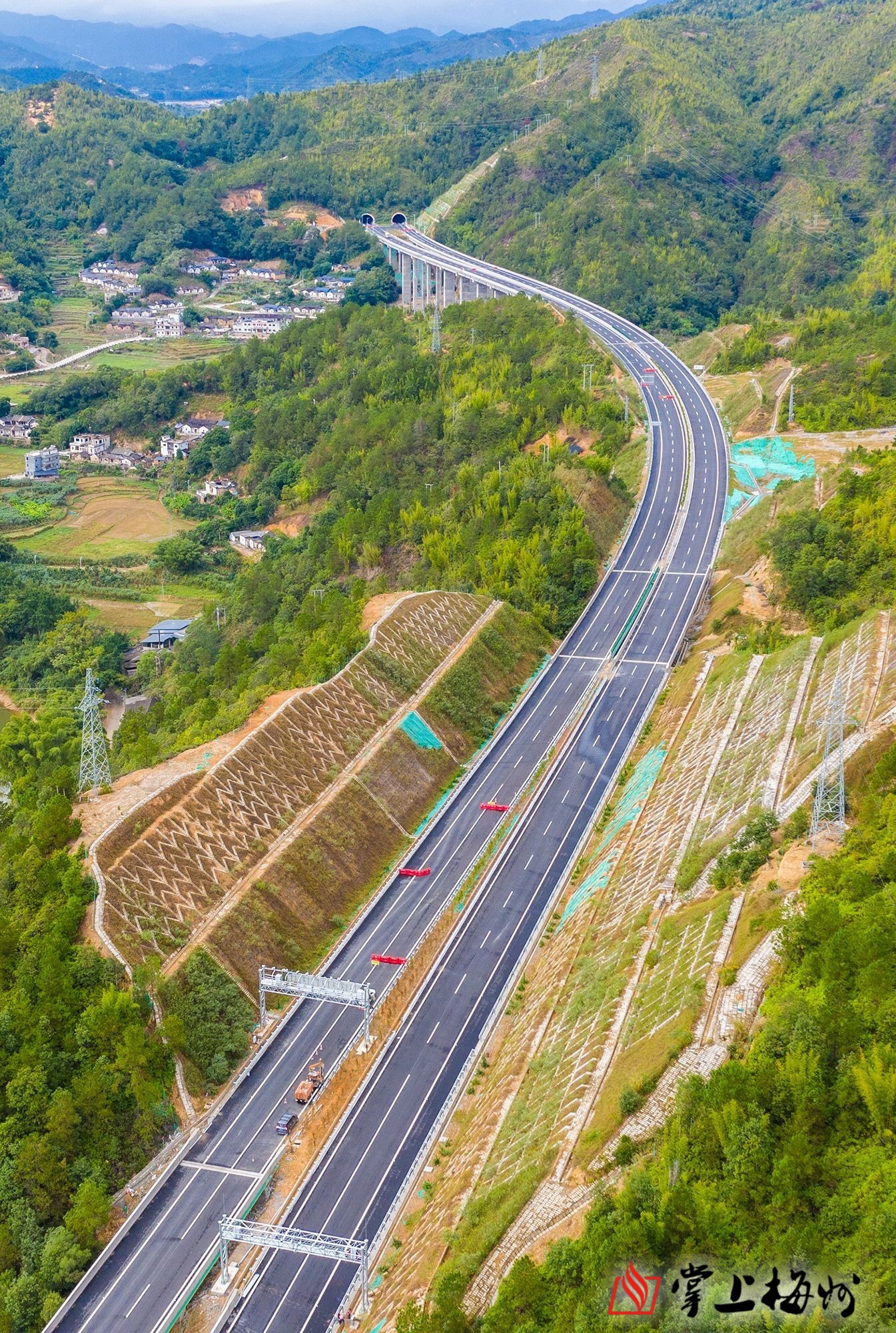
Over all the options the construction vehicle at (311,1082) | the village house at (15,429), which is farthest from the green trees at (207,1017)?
the village house at (15,429)

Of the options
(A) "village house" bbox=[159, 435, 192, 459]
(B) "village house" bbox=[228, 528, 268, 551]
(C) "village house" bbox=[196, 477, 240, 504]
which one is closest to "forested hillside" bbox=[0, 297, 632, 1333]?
(B) "village house" bbox=[228, 528, 268, 551]

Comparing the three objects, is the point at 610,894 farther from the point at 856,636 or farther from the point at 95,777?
the point at 95,777

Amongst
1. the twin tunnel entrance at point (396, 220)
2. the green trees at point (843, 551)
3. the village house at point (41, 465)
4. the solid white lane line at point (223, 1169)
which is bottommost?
the solid white lane line at point (223, 1169)

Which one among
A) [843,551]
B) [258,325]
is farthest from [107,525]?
[843,551]

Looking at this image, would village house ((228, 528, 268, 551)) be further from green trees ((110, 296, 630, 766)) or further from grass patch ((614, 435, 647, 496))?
grass patch ((614, 435, 647, 496))

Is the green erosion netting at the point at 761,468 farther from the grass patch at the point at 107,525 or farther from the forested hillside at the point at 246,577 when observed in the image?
the grass patch at the point at 107,525

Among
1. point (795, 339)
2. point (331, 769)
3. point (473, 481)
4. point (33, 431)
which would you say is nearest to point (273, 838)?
point (331, 769)
